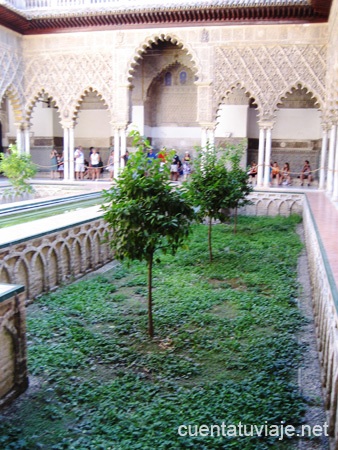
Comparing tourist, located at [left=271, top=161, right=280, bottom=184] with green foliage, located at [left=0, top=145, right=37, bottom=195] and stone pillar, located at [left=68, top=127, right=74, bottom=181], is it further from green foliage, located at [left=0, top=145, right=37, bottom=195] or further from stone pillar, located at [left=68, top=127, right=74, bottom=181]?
green foliage, located at [left=0, top=145, right=37, bottom=195]

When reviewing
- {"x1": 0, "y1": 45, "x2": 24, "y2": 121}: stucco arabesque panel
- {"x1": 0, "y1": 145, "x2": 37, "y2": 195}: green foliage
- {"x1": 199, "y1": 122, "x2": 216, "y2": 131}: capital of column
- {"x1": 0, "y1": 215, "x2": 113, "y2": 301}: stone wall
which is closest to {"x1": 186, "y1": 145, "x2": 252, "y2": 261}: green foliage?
{"x1": 0, "y1": 215, "x2": 113, "y2": 301}: stone wall

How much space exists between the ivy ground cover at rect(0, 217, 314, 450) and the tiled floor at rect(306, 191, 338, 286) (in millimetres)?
831

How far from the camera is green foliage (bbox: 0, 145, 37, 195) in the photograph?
12711mm

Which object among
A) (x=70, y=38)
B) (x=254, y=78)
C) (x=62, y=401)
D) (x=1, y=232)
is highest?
(x=70, y=38)

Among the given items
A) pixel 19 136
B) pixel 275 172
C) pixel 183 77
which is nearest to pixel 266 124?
pixel 275 172

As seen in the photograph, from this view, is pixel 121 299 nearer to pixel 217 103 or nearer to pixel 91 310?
pixel 91 310

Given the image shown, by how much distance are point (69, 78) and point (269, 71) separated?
685cm

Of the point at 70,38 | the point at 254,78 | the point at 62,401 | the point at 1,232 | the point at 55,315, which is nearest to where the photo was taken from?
the point at 62,401

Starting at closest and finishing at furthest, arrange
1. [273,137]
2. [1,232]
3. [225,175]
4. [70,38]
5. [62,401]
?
[62,401] < [1,232] < [225,175] < [70,38] < [273,137]

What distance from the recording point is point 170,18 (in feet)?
49.3

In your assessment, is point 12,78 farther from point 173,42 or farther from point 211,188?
point 211,188

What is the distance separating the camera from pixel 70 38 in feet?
52.9

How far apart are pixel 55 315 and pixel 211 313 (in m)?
1.80

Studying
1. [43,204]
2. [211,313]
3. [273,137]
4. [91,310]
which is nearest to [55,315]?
[91,310]
